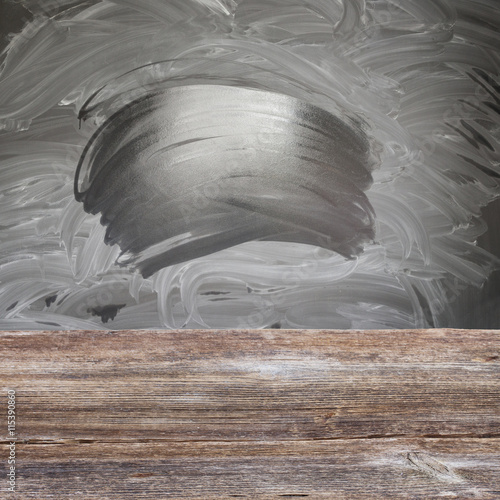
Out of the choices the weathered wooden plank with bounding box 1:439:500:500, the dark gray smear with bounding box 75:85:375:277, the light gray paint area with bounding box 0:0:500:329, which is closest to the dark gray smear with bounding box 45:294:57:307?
the light gray paint area with bounding box 0:0:500:329

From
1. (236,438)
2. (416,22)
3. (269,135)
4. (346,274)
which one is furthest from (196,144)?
(236,438)

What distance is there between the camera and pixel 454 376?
84cm

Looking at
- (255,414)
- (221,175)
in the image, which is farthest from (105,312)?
(255,414)

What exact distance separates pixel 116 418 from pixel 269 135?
836mm

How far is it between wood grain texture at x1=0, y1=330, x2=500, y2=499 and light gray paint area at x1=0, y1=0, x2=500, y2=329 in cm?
31

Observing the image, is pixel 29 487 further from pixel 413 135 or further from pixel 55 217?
pixel 413 135

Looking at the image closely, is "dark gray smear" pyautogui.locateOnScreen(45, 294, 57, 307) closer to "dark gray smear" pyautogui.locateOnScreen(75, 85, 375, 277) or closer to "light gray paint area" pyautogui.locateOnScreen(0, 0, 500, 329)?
"light gray paint area" pyautogui.locateOnScreen(0, 0, 500, 329)

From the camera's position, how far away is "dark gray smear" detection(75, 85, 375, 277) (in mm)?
1263

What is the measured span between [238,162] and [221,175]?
0.20ft

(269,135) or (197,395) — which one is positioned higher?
(269,135)

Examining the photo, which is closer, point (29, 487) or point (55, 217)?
point (29, 487)

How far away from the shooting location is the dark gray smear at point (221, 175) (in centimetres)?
126

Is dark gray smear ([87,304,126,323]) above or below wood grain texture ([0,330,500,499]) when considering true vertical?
above

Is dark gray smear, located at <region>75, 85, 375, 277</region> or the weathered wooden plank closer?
the weathered wooden plank
